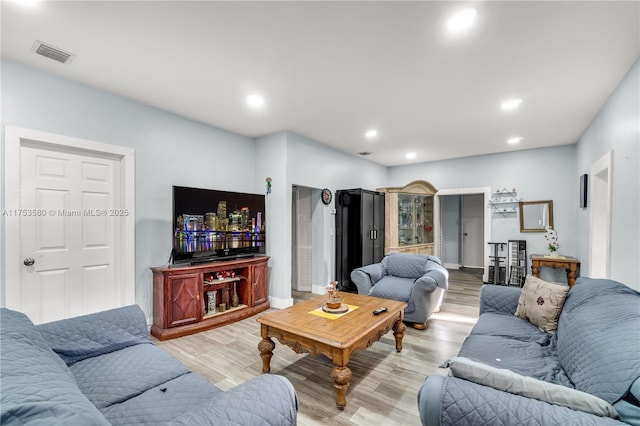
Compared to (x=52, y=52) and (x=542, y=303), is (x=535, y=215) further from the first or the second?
(x=52, y=52)

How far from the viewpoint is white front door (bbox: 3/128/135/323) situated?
2555 mm

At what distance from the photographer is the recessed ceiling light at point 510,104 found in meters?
3.23

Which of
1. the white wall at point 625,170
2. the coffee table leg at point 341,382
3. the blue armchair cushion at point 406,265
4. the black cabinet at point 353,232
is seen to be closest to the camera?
the coffee table leg at point 341,382

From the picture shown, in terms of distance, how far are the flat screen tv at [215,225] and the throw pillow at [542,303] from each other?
10.4ft

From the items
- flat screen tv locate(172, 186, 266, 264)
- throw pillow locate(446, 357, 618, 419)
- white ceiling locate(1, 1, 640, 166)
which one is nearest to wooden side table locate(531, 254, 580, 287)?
white ceiling locate(1, 1, 640, 166)

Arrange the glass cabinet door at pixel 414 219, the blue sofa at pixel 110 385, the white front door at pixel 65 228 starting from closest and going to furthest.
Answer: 1. the blue sofa at pixel 110 385
2. the white front door at pixel 65 228
3. the glass cabinet door at pixel 414 219

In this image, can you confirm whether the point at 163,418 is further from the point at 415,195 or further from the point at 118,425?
the point at 415,195

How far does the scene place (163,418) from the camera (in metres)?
1.29

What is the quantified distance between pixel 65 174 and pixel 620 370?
422cm

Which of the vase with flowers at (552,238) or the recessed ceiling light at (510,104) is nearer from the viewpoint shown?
the recessed ceiling light at (510,104)

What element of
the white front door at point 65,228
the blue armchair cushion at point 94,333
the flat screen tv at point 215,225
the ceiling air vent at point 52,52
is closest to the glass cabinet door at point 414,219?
the flat screen tv at point 215,225

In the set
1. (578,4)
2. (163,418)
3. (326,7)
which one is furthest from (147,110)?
(578,4)

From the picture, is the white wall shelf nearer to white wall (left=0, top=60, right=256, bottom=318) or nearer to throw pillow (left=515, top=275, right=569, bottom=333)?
Result: throw pillow (left=515, top=275, right=569, bottom=333)

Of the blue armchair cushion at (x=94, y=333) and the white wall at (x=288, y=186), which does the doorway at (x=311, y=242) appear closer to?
the white wall at (x=288, y=186)
